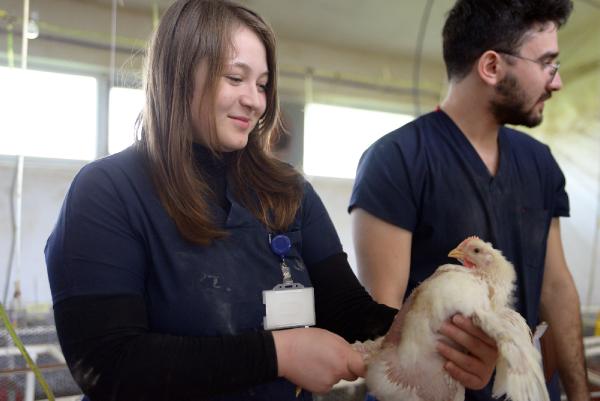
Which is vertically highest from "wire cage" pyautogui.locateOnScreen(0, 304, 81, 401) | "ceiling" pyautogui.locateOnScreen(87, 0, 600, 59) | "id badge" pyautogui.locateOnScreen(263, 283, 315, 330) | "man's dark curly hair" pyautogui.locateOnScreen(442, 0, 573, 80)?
"ceiling" pyautogui.locateOnScreen(87, 0, 600, 59)

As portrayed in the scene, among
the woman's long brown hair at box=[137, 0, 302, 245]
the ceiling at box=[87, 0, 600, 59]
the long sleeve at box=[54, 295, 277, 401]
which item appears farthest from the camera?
the ceiling at box=[87, 0, 600, 59]

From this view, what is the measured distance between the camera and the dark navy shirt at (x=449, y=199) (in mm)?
1174

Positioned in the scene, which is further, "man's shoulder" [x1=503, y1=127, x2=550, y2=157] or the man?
"man's shoulder" [x1=503, y1=127, x2=550, y2=157]

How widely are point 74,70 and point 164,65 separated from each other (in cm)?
151

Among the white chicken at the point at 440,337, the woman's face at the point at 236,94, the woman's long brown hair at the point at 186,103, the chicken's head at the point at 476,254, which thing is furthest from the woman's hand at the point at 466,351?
the woman's face at the point at 236,94

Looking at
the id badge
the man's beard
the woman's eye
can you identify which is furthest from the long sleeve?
the man's beard

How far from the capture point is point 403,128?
129 centimetres

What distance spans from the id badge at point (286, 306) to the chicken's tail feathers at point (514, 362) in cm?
27

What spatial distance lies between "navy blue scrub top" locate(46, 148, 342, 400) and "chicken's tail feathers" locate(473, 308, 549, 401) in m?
0.31

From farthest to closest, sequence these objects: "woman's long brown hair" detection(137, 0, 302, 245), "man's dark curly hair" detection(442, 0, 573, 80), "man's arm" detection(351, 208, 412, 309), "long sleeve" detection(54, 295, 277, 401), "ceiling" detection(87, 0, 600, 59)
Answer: "ceiling" detection(87, 0, 600, 59) < "man's dark curly hair" detection(442, 0, 573, 80) < "man's arm" detection(351, 208, 412, 309) < "woman's long brown hair" detection(137, 0, 302, 245) < "long sleeve" detection(54, 295, 277, 401)

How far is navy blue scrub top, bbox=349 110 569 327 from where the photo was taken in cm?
117

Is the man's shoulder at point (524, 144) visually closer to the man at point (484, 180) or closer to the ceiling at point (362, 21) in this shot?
Result: the man at point (484, 180)

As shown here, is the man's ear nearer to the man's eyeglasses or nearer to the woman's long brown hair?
the man's eyeglasses

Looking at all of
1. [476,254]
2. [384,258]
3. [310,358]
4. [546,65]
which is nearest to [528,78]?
[546,65]
